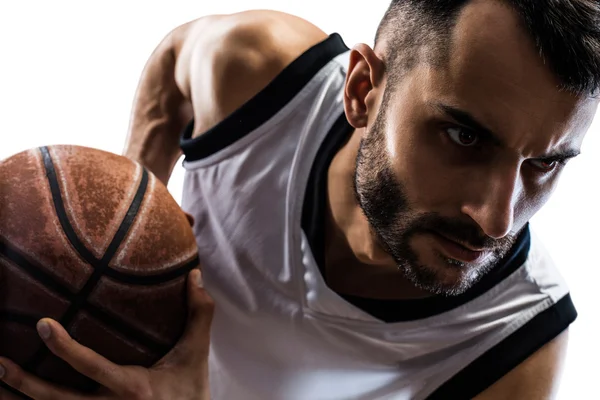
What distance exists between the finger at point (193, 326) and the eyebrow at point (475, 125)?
1.12 feet

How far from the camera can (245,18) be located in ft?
3.86

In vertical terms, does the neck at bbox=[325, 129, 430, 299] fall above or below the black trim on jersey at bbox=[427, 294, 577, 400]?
above

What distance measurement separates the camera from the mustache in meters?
0.88

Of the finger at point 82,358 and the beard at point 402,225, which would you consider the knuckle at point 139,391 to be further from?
the beard at point 402,225

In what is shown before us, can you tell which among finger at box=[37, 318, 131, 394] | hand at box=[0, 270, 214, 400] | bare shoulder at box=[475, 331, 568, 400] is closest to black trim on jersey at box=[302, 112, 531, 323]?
bare shoulder at box=[475, 331, 568, 400]

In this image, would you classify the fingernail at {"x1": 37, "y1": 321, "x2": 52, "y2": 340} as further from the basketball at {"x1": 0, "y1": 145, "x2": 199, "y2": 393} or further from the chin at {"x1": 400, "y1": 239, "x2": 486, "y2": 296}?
the chin at {"x1": 400, "y1": 239, "x2": 486, "y2": 296}

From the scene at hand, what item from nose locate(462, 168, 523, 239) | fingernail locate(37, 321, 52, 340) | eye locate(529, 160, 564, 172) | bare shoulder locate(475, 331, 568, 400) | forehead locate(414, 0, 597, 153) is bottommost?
bare shoulder locate(475, 331, 568, 400)

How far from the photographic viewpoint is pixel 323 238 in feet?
3.67

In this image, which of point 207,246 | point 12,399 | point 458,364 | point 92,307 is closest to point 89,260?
point 92,307

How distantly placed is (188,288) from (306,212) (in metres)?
0.24

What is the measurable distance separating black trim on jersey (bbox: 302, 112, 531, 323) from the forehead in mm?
293

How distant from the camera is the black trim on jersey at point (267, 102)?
1126 millimetres

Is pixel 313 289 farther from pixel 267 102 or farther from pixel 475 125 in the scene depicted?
pixel 475 125

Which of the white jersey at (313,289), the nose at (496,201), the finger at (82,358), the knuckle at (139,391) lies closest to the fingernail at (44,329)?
the finger at (82,358)
